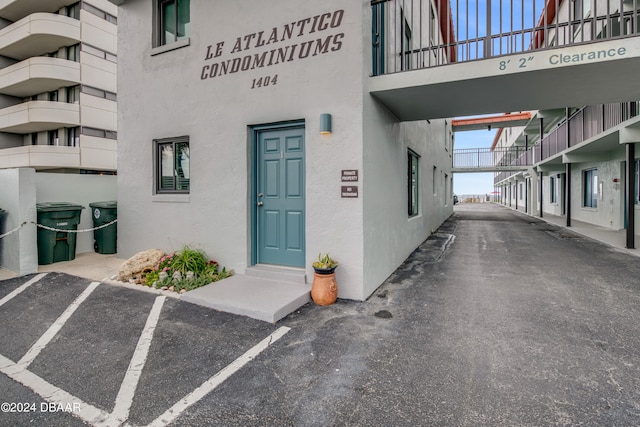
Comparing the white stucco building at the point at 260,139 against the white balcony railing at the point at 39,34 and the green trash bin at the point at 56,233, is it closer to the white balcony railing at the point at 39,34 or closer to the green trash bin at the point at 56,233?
the green trash bin at the point at 56,233

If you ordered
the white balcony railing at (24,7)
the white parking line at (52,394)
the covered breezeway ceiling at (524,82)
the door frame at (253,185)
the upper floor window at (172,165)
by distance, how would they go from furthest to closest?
the white balcony railing at (24,7), the upper floor window at (172,165), the door frame at (253,185), the covered breezeway ceiling at (524,82), the white parking line at (52,394)

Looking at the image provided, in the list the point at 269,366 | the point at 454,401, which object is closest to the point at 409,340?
the point at 454,401

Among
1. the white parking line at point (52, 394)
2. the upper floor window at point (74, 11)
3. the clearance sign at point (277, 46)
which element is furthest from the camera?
the upper floor window at point (74, 11)

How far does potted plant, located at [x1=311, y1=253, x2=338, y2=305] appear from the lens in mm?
4445

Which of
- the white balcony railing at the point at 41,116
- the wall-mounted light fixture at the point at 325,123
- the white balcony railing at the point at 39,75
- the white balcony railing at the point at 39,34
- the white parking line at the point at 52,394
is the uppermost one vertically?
the white balcony railing at the point at 39,34

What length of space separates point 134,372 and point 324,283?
240 cm

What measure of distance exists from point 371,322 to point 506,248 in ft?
22.4

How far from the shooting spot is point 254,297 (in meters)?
4.41

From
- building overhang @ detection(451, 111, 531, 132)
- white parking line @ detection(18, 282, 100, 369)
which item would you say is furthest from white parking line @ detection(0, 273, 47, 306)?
building overhang @ detection(451, 111, 531, 132)

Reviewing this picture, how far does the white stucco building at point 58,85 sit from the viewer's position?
1598 cm

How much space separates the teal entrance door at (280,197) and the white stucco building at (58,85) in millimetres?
13905

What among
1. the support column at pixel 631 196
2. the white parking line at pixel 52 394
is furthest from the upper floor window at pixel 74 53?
the support column at pixel 631 196

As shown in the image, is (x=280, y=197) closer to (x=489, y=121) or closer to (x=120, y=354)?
(x=120, y=354)

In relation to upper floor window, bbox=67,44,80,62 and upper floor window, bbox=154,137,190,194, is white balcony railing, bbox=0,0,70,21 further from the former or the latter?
upper floor window, bbox=154,137,190,194
